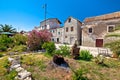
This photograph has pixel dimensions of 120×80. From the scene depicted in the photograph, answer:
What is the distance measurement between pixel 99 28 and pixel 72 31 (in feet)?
30.7

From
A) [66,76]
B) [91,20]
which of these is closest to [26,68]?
[66,76]

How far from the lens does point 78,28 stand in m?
35.8

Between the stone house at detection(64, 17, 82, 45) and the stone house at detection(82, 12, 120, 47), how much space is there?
3.40 metres

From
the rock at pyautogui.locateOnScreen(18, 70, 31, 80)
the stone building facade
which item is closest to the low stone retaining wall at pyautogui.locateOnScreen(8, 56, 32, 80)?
the rock at pyautogui.locateOnScreen(18, 70, 31, 80)

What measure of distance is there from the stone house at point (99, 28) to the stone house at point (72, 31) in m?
3.40

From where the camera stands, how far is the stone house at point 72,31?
117ft

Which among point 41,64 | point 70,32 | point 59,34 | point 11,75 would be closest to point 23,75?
point 11,75

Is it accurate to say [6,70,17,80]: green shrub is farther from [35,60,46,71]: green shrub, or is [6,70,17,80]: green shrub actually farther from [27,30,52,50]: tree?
[27,30,52,50]: tree

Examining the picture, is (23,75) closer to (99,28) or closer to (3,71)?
(3,71)

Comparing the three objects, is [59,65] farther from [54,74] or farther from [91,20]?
[91,20]

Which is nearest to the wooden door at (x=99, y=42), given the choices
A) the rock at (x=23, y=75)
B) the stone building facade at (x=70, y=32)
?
the stone building facade at (x=70, y=32)

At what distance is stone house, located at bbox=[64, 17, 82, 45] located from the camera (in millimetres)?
35625

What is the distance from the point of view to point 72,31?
36938 millimetres

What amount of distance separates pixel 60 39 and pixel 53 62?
32.8 metres
